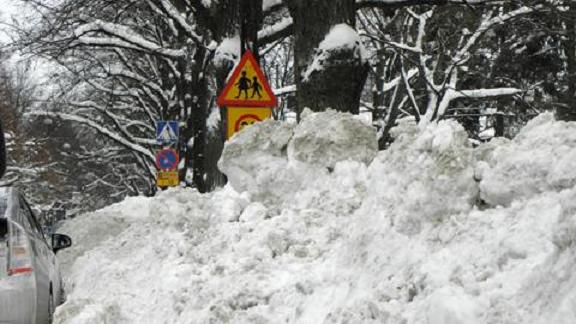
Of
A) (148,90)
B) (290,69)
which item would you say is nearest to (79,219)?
(148,90)

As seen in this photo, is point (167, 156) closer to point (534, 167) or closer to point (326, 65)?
point (326, 65)

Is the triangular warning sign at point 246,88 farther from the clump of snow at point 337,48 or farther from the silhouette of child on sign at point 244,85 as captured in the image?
the clump of snow at point 337,48

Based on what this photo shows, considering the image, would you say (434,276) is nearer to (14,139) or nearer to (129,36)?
(129,36)

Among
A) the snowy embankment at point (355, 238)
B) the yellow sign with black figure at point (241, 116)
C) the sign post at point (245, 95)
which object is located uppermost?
the sign post at point (245, 95)

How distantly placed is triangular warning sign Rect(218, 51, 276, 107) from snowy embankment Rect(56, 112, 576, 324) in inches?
101

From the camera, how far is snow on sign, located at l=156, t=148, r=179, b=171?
1677 centimetres

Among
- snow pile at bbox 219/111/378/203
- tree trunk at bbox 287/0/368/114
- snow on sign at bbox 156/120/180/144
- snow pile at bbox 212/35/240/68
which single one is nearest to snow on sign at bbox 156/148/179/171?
snow on sign at bbox 156/120/180/144

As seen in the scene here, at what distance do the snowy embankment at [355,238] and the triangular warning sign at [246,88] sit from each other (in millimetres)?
2576

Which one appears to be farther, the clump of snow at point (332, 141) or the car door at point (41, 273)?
the clump of snow at point (332, 141)

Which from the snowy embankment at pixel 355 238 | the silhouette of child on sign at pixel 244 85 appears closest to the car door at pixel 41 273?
the snowy embankment at pixel 355 238

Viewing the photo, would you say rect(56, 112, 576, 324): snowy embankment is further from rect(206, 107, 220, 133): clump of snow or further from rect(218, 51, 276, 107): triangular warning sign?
rect(206, 107, 220, 133): clump of snow

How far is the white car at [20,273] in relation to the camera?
4449 millimetres

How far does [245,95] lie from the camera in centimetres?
897

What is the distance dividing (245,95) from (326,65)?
1.29m
